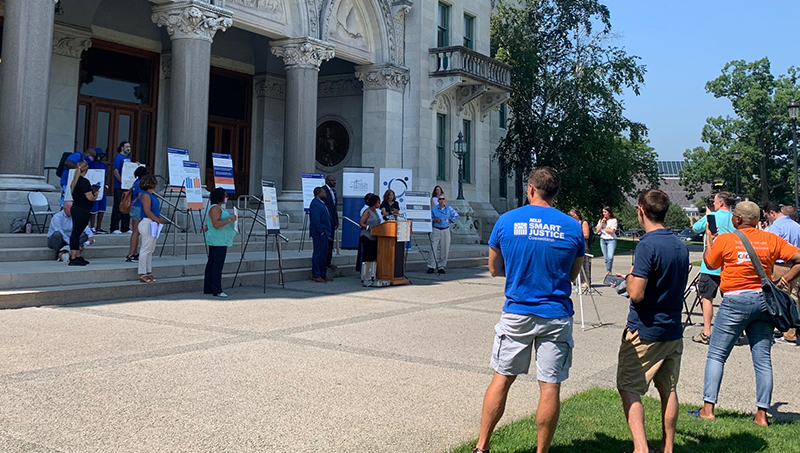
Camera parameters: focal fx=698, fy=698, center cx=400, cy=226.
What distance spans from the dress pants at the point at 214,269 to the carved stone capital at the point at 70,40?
1141 cm

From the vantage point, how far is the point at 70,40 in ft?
65.1

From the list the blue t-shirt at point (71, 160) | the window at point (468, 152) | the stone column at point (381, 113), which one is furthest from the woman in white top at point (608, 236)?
the window at point (468, 152)

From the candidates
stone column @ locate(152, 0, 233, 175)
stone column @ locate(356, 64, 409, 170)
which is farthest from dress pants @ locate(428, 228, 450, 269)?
stone column @ locate(356, 64, 409, 170)

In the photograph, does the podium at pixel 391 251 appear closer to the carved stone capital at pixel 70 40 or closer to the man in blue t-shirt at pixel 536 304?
the man in blue t-shirt at pixel 536 304

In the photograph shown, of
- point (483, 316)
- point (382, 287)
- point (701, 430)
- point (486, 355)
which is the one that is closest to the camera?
point (701, 430)

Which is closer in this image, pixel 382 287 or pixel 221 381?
pixel 221 381

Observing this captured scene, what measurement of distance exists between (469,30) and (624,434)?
85.7 ft

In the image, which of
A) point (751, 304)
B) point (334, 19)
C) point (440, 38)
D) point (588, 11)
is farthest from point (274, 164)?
point (751, 304)

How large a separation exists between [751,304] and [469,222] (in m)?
21.3

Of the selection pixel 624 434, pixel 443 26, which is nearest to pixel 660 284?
pixel 624 434

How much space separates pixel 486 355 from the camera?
7652 millimetres

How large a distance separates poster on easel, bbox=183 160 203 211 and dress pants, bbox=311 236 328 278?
9.23ft

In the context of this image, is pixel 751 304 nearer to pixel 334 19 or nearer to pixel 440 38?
pixel 334 19

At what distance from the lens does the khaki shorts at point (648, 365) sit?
4.51 meters
